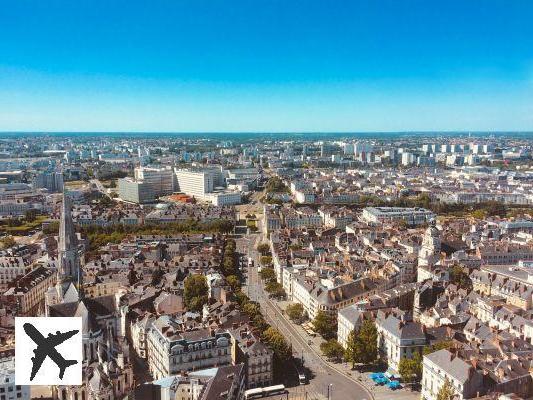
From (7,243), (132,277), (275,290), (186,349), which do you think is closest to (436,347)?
(186,349)

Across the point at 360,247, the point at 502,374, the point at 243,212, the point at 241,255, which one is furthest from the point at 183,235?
the point at 502,374

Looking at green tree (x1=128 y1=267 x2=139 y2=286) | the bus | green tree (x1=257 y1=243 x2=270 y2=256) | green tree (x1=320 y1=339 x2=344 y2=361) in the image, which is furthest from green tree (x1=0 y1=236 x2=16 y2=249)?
green tree (x1=320 y1=339 x2=344 y2=361)

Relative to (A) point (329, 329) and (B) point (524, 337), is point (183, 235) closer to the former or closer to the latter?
(A) point (329, 329)

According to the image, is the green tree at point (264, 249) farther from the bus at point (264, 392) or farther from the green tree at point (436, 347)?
the green tree at point (436, 347)

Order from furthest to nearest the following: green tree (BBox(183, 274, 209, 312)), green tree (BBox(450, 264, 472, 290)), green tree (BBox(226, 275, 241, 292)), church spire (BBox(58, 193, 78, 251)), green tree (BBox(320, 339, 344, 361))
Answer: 1. green tree (BBox(450, 264, 472, 290))
2. green tree (BBox(226, 275, 241, 292))
3. green tree (BBox(183, 274, 209, 312))
4. green tree (BBox(320, 339, 344, 361))
5. church spire (BBox(58, 193, 78, 251))

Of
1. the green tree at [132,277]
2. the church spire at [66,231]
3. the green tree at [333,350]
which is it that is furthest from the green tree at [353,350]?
the green tree at [132,277]

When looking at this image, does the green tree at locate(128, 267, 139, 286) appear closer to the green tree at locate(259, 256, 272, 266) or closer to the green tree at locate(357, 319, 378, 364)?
the green tree at locate(259, 256, 272, 266)

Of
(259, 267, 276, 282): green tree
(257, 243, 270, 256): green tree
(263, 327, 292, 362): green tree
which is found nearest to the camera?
(263, 327, 292, 362): green tree
